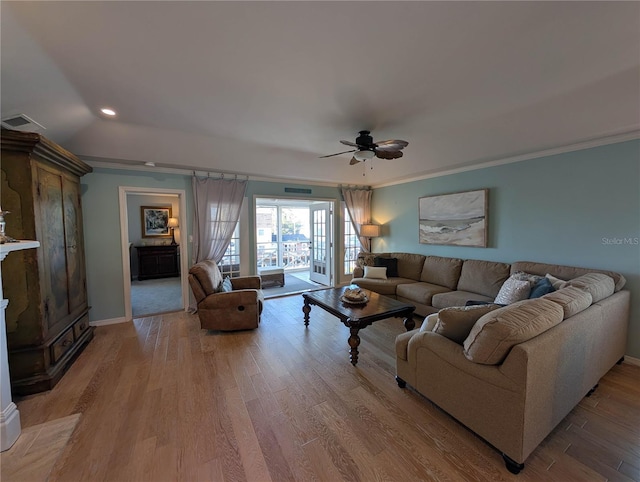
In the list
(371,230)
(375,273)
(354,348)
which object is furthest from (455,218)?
(354,348)

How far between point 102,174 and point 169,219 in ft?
12.0

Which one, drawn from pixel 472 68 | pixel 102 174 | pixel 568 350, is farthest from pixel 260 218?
pixel 568 350

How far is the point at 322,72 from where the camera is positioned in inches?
81.5

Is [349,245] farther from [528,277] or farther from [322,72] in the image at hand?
[322,72]

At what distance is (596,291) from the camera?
225cm

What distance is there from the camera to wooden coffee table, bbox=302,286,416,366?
2.76 meters

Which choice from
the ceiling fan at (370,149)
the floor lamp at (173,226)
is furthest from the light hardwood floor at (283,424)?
the floor lamp at (173,226)

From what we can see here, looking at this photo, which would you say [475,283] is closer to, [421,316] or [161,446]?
[421,316]

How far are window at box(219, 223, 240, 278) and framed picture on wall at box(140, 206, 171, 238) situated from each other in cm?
358

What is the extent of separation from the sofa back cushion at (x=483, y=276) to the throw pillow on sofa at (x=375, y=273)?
3.94ft

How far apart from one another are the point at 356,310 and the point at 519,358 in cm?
172

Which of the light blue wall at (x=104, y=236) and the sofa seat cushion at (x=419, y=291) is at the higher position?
the light blue wall at (x=104, y=236)

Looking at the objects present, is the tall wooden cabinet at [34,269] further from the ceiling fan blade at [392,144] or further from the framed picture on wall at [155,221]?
the framed picture on wall at [155,221]

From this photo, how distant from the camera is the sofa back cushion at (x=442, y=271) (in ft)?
13.8
